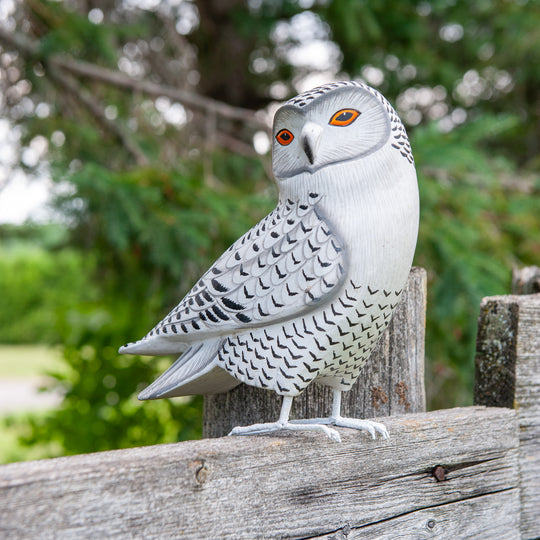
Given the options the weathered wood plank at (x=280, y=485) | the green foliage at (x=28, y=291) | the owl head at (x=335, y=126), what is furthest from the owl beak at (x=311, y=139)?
the green foliage at (x=28, y=291)

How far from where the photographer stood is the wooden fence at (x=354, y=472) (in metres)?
0.86

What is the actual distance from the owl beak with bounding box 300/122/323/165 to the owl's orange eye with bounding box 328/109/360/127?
0.03 metres

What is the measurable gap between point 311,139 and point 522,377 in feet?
2.48

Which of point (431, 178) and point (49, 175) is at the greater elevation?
point (431, 178)

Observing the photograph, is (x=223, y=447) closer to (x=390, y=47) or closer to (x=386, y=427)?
(x=386, y=427)

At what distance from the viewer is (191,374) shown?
4.06 feet

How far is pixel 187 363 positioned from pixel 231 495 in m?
0.34

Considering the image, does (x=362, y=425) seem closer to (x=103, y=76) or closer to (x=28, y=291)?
(x=103, y=76)

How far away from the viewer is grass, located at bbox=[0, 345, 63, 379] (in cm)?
1159

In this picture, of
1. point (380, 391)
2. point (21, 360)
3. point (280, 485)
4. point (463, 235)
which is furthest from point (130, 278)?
point (21, 360)

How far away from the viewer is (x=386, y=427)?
120cm

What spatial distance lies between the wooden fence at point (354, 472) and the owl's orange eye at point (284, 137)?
0.46 metres

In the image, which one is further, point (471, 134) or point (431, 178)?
point (431, 178)

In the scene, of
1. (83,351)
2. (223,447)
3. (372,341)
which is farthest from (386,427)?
(83,351)
